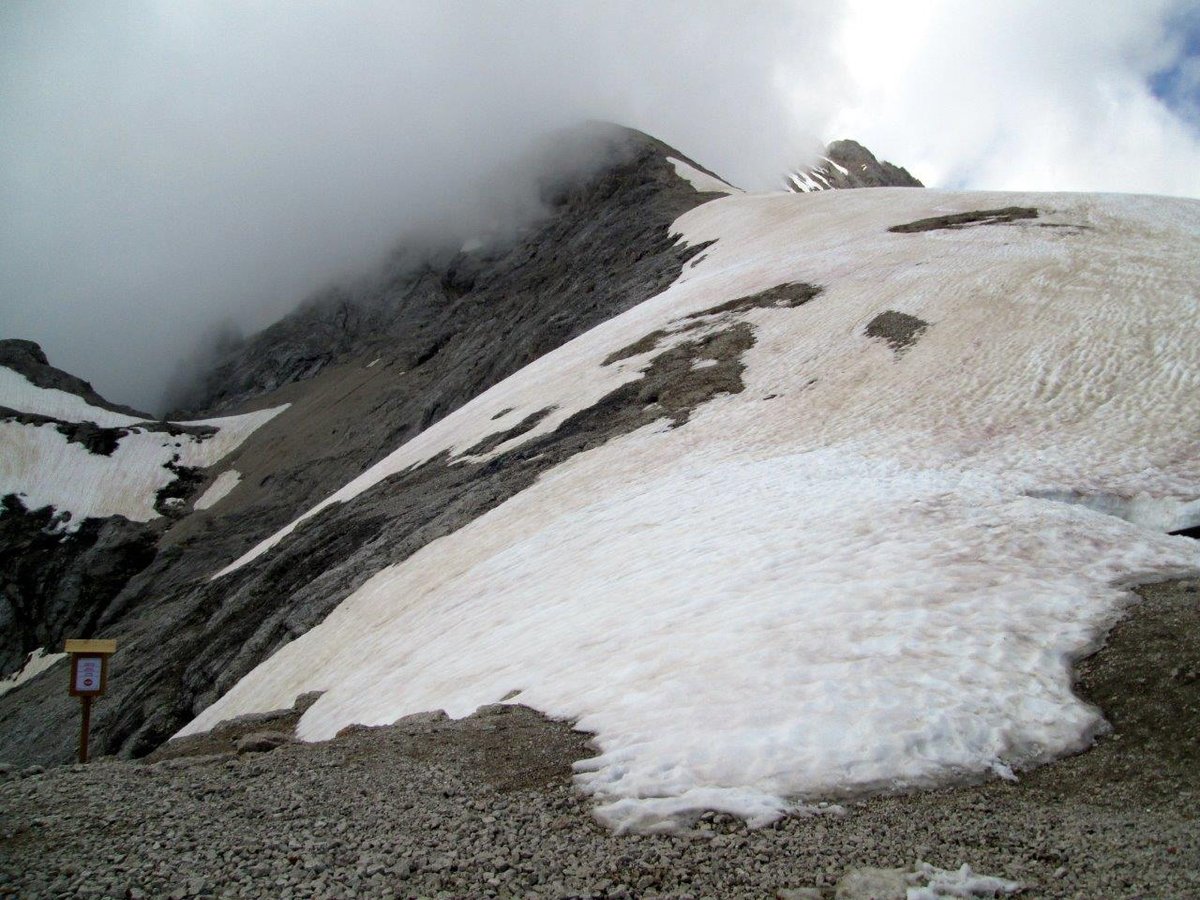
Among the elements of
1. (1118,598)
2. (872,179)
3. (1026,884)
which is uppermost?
(872,179)

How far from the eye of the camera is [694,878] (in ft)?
19.3

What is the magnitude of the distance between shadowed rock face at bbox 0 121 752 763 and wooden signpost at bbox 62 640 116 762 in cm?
732

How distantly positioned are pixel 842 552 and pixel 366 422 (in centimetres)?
6973

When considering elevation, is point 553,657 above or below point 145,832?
above

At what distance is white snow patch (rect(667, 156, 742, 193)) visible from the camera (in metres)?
69.2

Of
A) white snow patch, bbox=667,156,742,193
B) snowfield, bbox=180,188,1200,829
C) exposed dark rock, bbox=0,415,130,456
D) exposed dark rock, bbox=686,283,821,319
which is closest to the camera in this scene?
snowfield, bbox=180,188,1200,829

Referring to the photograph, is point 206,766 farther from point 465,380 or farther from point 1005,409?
point 465,380

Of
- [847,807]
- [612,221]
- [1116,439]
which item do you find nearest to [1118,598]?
[847,807]

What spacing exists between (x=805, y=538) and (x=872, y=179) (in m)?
172

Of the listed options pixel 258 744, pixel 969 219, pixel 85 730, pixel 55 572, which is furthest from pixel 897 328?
pixel 55 572

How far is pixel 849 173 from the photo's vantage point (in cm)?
17050

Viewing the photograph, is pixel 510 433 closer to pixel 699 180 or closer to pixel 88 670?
pixel 88 670

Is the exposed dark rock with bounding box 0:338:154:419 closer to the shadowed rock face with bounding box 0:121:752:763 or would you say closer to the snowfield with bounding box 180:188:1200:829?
the shadowed rock face with bounding box 0:121:752:763

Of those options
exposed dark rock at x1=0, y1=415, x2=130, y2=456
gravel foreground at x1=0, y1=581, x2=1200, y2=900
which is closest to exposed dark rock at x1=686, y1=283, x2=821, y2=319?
gravel foreground at x1=0, y1=581, x2=1200, y2=900
